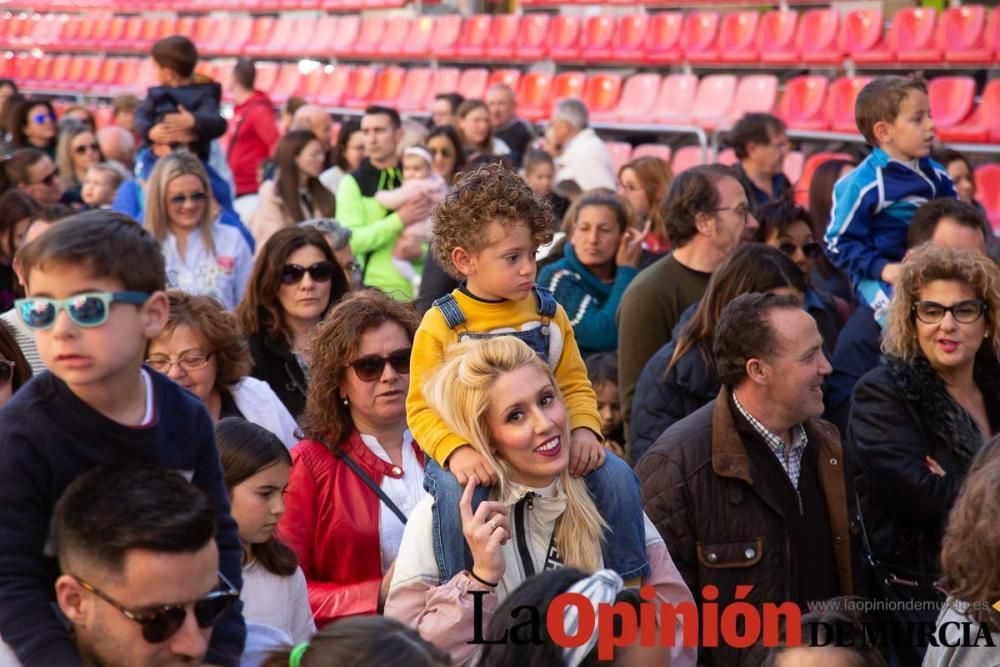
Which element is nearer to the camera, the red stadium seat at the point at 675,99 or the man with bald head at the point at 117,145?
the man with bald head at the point at 117,145

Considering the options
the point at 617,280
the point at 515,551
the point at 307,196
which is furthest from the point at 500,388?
the point at 307,196

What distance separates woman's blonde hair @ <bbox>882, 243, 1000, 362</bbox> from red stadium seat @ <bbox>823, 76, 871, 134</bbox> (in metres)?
8.34

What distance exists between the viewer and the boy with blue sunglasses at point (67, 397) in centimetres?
236

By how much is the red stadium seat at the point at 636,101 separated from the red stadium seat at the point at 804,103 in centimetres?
160

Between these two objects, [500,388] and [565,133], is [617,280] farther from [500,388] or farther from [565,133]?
[565,133]

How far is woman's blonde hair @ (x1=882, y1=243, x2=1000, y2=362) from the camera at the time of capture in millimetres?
4738

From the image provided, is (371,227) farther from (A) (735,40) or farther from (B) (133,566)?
(A) (735,40)

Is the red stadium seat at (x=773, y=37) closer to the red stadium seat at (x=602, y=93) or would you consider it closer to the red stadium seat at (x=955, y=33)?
the red stadium seat at (x=602, y=93)

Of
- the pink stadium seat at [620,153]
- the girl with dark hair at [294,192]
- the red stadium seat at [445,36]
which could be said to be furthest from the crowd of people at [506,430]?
the red stadium seat at [445,36]

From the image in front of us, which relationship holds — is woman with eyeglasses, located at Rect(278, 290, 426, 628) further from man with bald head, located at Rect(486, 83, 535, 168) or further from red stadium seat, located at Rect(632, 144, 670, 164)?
red stadium seat, located at Rect(632, 144, 670, 164)

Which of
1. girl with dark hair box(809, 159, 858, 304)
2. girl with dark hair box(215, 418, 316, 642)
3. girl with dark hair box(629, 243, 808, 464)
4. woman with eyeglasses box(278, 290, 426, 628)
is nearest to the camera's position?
girl with dark hair box(215, 418, 316, 642)

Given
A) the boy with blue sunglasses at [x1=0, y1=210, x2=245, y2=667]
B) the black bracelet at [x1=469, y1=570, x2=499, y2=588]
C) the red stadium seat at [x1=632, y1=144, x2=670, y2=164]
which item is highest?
the red stadium seat at [x1=632, y1=144, x2=670, y2=164]

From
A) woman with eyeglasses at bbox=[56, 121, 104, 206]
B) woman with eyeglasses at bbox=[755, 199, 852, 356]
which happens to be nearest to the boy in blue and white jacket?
woman with eyeglasses at bbox=[755, 199, 852, 356]

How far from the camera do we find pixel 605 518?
3.39m
